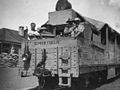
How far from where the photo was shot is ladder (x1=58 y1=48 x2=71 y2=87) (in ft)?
17.4

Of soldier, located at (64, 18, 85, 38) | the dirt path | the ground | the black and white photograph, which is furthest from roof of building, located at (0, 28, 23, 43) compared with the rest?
soldier, located at (64, 18, 85, 38)

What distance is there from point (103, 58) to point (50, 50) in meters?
2.93

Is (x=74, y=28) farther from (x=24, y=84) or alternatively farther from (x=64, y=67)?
(x=24, y=84)

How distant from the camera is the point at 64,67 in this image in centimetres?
537

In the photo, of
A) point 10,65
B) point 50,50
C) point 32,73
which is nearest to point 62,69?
point 50,50

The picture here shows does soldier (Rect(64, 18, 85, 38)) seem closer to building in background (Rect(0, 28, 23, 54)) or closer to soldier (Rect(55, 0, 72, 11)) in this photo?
soldier (Rect(55, 0, 72, 11))

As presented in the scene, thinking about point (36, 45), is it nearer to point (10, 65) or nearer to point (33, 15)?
point (33, 15)

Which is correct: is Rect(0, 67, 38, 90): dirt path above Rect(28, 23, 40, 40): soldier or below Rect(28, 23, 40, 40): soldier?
below

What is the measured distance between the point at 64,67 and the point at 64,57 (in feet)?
0.96

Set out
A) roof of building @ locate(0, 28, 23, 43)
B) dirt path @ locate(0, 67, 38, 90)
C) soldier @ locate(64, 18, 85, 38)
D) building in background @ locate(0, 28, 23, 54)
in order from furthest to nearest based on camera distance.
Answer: roof of building @ locate(0, 28, 23, 43)
building in background @ locate(0, 28, 23, 54)
dirt path @ locate(0, 67, 38, 90)
soldier @ locate(64, 18, 85, 38)

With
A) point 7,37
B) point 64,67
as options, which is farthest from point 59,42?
point 7,37

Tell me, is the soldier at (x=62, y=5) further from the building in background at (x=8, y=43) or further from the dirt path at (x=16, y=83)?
the building in background at (x=8, y=43)

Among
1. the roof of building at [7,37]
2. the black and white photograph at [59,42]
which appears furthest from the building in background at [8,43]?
the black and white photograph at [59,42]

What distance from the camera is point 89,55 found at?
6.04 metres
